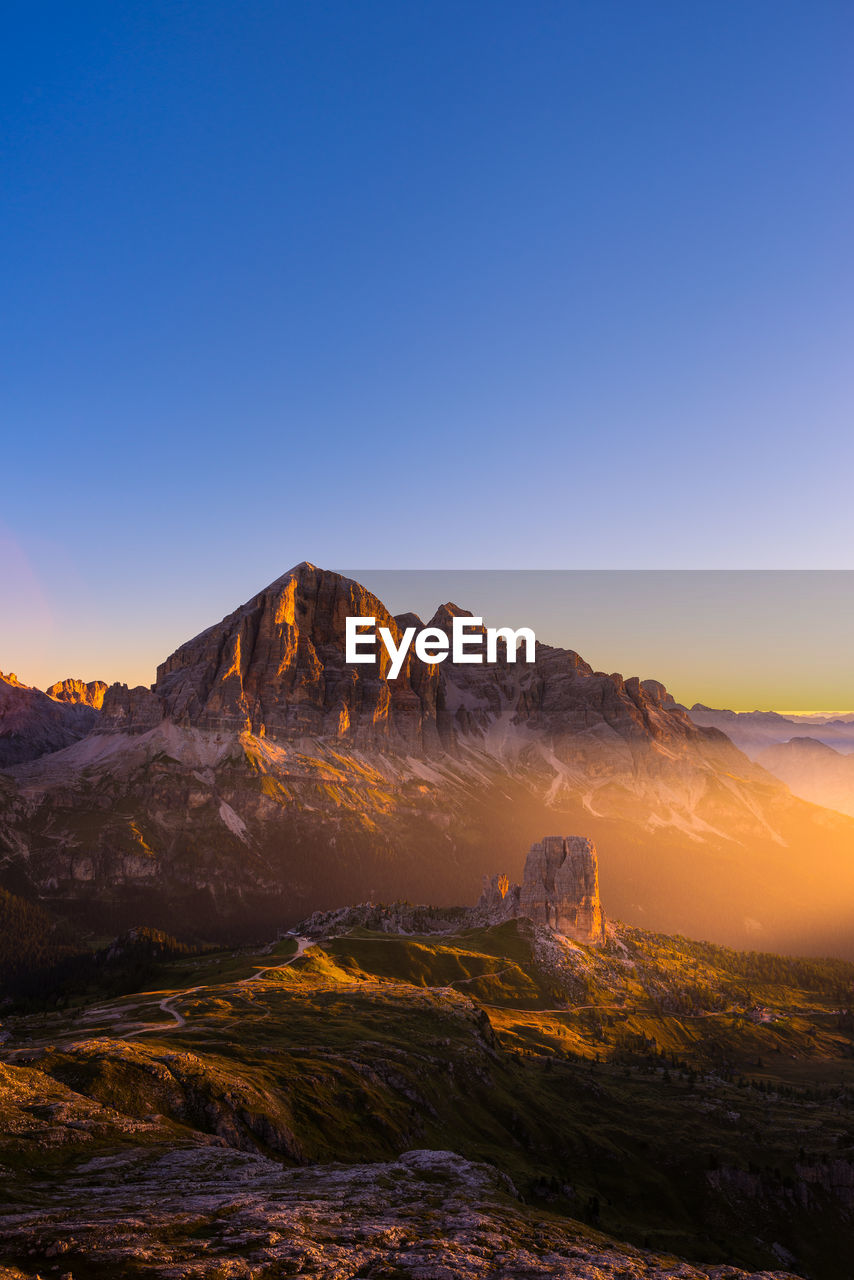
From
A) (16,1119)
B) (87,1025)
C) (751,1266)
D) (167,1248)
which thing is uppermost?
(167,1248)

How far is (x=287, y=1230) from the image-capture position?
64250 millimetres

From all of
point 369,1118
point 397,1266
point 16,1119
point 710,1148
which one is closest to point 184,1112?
point 16,1119

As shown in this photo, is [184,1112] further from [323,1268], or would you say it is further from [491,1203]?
[323,1268]

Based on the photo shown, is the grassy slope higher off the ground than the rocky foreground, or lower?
lower

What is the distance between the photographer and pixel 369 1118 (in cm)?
14088

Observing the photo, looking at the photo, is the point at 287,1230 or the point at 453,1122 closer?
the point at 287,1230

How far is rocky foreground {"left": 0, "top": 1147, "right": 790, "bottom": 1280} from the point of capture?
55406 mm

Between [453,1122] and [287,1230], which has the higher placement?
[287,1230]

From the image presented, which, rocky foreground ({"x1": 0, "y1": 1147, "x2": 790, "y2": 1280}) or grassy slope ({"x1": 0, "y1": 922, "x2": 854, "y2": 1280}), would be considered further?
grassy slope ({"x1": 0, "y1": 922, "x2": 854, "y2": 1280})

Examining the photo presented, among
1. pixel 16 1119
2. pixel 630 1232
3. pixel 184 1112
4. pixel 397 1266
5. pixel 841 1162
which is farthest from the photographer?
pixel 841 1162

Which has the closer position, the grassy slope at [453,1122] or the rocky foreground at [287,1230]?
the rocky foreground at [287,1230]

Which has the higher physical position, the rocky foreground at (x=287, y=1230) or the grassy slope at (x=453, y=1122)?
the rocky foreground at (x=287, y=1230)

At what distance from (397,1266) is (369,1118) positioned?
284ft

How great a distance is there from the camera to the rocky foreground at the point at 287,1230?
182 ft
